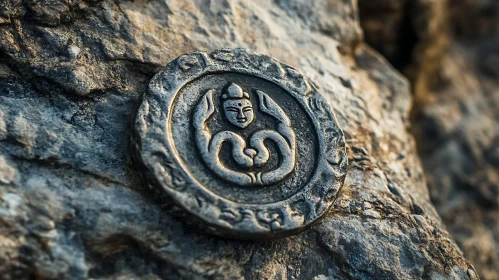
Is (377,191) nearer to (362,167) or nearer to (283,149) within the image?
(362,167)

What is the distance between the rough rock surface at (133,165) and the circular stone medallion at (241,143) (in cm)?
17

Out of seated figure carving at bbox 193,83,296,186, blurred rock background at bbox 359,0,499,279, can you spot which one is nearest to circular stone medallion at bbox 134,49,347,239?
seated figure carving at bbox 193,83,296,186

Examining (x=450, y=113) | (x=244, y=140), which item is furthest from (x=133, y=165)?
(x=450, y=113)


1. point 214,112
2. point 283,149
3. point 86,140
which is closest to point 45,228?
point 86,140

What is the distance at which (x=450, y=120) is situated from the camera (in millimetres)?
4750

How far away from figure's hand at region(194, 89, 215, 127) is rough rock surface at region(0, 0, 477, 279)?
1.05ft

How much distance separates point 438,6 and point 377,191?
2442mm

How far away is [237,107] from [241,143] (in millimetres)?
204

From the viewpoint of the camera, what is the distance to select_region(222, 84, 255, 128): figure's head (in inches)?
105

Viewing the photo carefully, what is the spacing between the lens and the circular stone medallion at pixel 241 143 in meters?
2.34

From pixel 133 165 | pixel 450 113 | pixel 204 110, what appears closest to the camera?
pixel 133 165

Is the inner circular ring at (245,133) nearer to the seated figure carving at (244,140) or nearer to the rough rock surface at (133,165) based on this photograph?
the seated figure carving at (244,140)

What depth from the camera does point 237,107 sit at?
106 inches

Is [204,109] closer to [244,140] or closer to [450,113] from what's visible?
[244,140]
